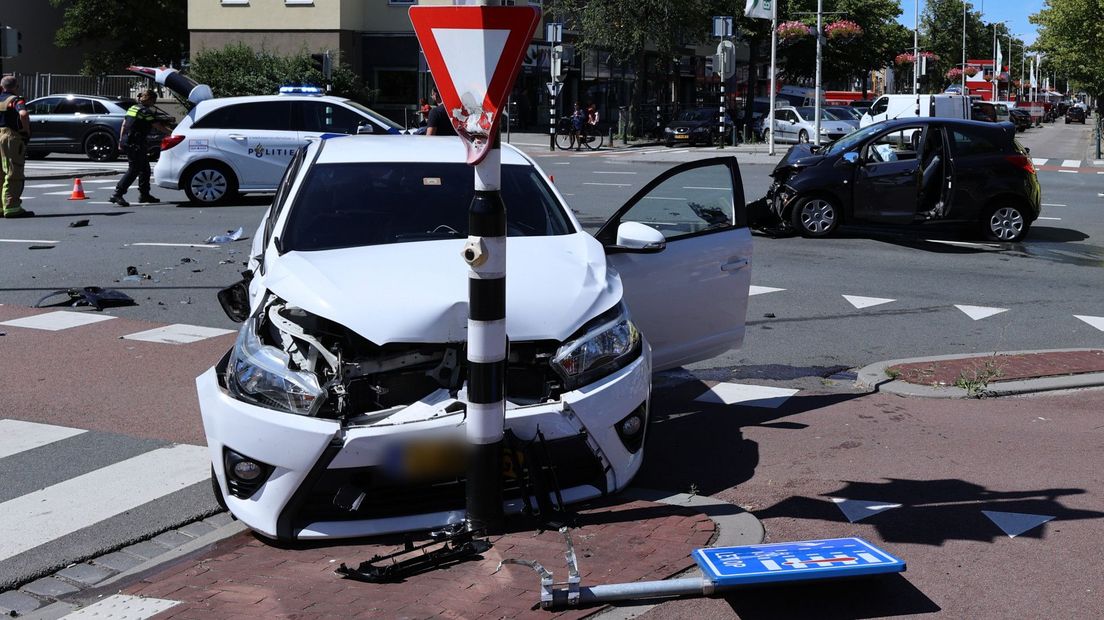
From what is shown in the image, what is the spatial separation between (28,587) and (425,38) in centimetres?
271

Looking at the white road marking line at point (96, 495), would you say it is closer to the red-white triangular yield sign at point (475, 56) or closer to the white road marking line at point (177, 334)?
the red-white triangular yield sign at point (475, 56)

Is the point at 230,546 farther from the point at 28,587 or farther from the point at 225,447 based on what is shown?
the point at 28,587

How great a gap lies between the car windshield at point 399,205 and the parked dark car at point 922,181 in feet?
31.6

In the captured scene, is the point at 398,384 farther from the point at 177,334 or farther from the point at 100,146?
the point at 100,146

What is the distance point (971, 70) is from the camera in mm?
113438

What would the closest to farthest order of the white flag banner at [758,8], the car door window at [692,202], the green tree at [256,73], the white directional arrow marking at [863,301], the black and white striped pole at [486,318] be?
the black and white striped pole at [486,318] → the car door window at [692,202] → the white directional arrow marking at [863,301] → the white flag banner at [758,8] → the green tree at [256,73]

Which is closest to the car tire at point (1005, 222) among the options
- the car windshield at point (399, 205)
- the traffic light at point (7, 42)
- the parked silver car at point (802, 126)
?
the car windshield at point (399, 205)

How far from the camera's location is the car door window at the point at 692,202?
7383mm

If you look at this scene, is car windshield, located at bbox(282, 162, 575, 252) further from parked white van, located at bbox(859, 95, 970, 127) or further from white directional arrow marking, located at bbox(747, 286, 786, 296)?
parked white van, located at bbox(859, 95, 970, 127)

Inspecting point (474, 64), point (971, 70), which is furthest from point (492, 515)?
point (971, 70)

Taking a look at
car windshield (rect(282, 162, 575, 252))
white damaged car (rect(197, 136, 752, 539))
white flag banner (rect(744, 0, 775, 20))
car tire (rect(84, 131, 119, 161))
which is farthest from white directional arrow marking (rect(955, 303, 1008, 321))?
car tire (rect(84, 131, 119, 161))

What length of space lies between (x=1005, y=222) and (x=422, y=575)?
13.0 metres

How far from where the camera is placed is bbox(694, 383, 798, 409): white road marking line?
25.6ft

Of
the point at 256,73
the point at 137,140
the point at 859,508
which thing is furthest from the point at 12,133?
the point at 256,73
